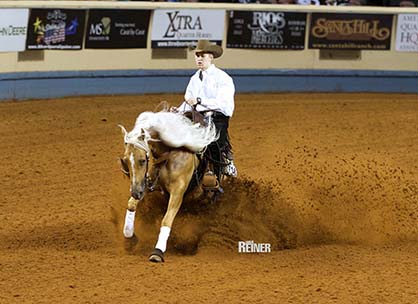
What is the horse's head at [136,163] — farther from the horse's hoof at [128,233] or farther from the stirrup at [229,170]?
the stirrup at [229,170]

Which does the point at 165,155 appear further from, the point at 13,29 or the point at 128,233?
the point at 13,29

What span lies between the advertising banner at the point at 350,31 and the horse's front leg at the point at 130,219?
39.1 ft

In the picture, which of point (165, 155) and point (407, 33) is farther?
point (407, 33)

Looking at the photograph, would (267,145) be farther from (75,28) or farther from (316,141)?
(75,28)

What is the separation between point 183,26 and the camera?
64.8 feet

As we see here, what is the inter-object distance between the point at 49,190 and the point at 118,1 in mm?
7224

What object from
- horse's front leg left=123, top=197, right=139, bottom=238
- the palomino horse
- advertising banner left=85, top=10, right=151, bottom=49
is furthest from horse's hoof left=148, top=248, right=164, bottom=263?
advertising banner left=85, top=10, right=151, bottom=49

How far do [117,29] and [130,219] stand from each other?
9725 mm

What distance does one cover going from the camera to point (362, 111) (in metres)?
19.3

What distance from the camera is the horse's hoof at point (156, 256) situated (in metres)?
9.53

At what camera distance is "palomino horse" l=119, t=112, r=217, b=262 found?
30.8ft

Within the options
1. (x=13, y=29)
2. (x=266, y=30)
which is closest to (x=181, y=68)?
(x=266, y=30)

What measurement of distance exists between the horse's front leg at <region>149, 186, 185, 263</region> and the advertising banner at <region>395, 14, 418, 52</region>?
504 inches

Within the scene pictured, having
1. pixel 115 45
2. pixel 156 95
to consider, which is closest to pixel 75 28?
pixel 115 45
